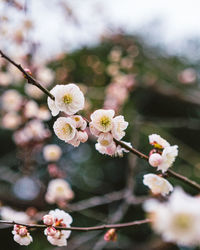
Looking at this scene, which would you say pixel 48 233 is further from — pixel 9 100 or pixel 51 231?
pixel 9 100

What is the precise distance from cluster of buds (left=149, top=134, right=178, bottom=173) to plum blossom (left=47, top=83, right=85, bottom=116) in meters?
0.35

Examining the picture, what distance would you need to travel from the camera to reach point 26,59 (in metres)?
2.83

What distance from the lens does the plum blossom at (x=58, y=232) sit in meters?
0.98

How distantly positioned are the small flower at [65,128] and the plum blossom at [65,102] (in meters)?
0.04

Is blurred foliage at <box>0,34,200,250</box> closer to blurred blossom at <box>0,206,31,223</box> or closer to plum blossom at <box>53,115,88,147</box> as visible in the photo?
blurred blossom at <box>0,206,31,223</box>

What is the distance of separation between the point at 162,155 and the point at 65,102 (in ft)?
1.45

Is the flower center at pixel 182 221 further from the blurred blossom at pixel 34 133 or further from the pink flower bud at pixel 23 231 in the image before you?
the blurred blossom at pixel 34 133

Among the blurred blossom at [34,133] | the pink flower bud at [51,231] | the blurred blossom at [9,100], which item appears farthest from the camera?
the blurred blossom at [9,100]

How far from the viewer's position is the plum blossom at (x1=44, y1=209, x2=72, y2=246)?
980mm

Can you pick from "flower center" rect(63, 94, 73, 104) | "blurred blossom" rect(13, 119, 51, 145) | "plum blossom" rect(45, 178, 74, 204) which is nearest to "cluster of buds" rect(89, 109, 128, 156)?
"flower center" rect(63, 94, 73, 104)

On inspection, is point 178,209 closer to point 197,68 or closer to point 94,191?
point 94,191

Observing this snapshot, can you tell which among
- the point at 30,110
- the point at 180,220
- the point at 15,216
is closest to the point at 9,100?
the point at 30,110

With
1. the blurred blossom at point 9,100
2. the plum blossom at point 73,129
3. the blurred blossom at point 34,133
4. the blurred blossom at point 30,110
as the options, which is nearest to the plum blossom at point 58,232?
the plum blossom at point 73,129

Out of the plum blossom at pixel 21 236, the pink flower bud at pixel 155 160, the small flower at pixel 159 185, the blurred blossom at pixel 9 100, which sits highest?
the blurred blossom at pixel 9 100
